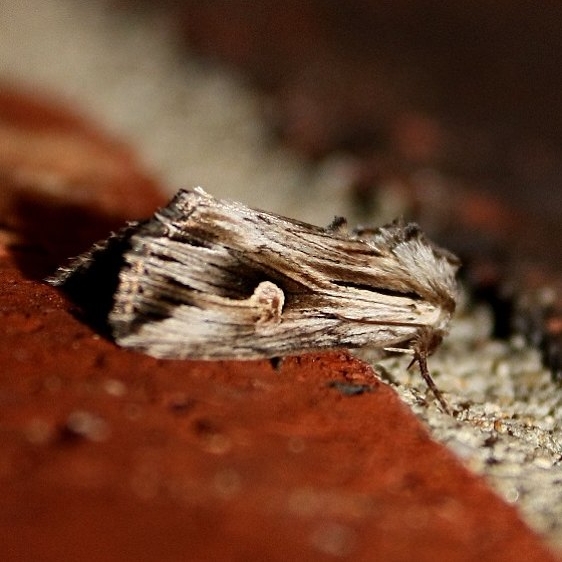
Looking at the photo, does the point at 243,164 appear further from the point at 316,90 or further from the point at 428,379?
the point at 428,379

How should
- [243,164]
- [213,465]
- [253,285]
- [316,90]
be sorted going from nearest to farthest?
[213,465] < [253,285] < [243,164] < [316,90]

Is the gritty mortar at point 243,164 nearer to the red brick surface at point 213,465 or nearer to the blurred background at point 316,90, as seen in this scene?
the blurred background at point 316,90

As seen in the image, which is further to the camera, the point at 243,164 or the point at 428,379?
the point at 243,164

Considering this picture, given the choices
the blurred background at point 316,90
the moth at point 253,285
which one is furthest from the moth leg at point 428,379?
the blurred background at point 316,90

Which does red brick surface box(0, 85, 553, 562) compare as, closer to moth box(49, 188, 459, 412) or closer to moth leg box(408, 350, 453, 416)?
moth box(49, 188, 459, 412)

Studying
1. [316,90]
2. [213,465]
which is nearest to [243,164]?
[316,90]

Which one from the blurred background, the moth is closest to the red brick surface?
the moth

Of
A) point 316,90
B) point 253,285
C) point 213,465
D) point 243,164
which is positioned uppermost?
point 316,90
